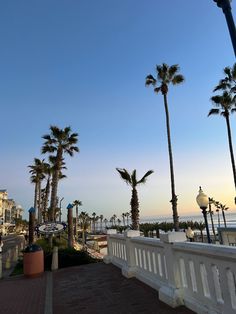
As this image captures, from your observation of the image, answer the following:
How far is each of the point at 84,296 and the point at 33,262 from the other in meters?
5.39

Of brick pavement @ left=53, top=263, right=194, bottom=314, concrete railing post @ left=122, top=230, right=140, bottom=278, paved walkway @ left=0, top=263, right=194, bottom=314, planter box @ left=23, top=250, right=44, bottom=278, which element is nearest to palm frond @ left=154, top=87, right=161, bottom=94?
planter box @ left=23, top=250, right=44, bottom=278

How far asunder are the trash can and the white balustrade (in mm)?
5310

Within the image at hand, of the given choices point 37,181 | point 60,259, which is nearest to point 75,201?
point 37,181

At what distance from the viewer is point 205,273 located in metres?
4.80

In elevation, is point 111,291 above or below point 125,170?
below

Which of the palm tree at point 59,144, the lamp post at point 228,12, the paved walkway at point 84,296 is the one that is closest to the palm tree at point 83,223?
the palm tree at point 59,144

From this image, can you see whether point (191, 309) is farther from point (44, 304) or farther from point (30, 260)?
point (30, 260)

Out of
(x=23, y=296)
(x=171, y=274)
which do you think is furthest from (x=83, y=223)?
(x=171, y=274)

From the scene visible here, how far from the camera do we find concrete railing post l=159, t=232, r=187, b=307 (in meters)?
5.53

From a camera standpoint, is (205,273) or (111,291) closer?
(205,273)

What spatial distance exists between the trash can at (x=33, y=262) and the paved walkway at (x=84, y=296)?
124 centimetres

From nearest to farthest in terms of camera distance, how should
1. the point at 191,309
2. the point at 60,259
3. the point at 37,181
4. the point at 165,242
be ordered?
the point at 191,309 < the point at 165,242 < the point at 60,259 < the point at 37,181

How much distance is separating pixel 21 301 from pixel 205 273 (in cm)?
552

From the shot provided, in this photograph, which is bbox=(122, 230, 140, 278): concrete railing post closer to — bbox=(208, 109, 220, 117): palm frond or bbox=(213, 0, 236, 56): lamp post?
bbox=(213, 0, 236, 56): lamp post
